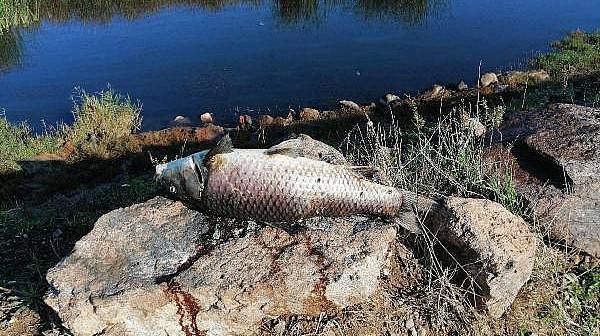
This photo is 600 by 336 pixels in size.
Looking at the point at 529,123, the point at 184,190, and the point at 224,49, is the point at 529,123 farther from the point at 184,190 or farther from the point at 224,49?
the point at 224,49

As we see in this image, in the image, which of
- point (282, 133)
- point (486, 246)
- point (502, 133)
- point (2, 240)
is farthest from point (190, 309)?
point (282, 133)

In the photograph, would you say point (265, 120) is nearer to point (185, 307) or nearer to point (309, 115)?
point (309, 115)

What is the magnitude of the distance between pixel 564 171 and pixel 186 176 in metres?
2.72

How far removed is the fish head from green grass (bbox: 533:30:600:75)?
10.5 m

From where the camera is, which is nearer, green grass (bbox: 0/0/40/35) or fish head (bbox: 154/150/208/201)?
fish head (bbox: 154/150/208/201)

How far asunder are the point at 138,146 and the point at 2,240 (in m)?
5.72

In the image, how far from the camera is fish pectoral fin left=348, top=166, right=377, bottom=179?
3510mm

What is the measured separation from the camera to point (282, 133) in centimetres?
1014

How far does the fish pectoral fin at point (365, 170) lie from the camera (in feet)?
11.5

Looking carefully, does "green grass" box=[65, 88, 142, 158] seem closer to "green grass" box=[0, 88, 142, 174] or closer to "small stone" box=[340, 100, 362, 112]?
"green grass" box=[0, 88, 142, 174]

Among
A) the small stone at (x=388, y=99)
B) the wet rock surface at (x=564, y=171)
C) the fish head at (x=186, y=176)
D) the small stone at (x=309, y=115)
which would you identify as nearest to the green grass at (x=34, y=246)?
the fish head at (x=186, y=176)

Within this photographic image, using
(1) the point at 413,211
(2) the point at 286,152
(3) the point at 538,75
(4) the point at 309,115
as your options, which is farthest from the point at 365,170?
(3) the point at 538,75

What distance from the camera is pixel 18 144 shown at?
9.54 m

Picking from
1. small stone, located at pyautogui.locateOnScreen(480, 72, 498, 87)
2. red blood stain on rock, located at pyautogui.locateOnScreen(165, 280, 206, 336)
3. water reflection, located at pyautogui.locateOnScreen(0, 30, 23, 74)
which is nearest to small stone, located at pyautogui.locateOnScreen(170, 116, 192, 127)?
water reflection, located at pyautogui.locateOnScreen(0, 30, 23, 74)
